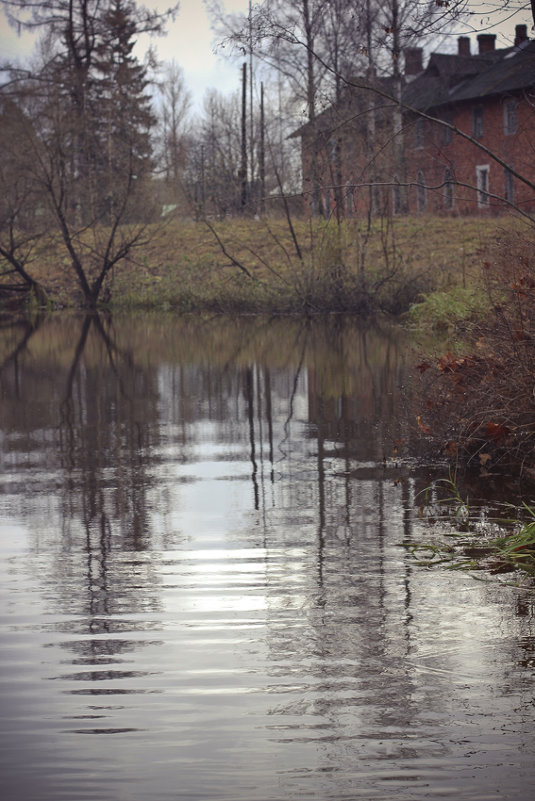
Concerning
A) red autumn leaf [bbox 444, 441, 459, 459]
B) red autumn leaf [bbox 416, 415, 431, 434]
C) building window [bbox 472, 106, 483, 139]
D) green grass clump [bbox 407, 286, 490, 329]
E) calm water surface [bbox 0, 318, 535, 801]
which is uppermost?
building window [bbox 472, 106, 483, 139]

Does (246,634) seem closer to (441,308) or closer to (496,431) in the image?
(496,431)

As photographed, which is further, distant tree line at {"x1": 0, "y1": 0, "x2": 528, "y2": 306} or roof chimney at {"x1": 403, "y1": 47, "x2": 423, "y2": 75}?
distant tree line at {"x1": 0, "y1": 0, "x2": 528, "y2": 306}

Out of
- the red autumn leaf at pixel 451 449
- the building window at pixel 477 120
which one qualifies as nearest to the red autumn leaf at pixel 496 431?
the red autumn leaf at pixel 451 449

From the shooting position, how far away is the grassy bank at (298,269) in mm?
27859

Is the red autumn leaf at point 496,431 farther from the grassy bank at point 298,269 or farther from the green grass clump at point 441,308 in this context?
the grassy bank at point 298,269

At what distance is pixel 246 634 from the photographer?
453 centimetres

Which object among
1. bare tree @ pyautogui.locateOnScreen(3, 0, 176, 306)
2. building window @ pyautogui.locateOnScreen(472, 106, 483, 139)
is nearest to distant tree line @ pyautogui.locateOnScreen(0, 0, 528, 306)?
bare tree @ pyautogui.locateOnScreen(3, 0, 176, 306)

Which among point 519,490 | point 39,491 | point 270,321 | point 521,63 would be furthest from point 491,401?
point 270,321

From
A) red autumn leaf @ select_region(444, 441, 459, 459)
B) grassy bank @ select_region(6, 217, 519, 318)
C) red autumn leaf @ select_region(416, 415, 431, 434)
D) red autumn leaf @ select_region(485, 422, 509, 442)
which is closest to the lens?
red autumn leaf @ select_region(485, 422, 509, 442)

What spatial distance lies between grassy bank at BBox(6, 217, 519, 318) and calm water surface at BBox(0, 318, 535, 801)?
12.6 m

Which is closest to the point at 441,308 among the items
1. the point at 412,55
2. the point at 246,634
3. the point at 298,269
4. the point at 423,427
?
the point at 298,269

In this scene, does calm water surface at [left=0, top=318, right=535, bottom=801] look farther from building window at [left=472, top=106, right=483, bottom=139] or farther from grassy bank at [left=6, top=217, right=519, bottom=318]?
building window at [left=472, top=106, right=483, bottom=139]

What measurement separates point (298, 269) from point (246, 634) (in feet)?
81.2

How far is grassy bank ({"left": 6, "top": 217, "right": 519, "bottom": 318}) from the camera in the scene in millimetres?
27859
